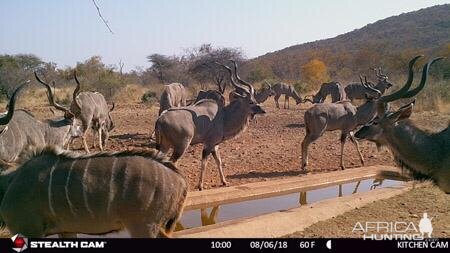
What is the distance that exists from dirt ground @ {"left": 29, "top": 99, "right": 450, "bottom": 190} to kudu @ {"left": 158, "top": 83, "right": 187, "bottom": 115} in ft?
2.85

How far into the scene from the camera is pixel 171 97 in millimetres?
13125

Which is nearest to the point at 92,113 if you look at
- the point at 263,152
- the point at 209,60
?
the point at 263,152

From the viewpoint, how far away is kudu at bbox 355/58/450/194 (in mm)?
5379

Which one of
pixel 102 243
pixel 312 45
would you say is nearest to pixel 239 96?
pixel 102 243

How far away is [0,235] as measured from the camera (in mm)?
4996

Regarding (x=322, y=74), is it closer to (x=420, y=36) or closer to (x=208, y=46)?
(x=208, y=46)

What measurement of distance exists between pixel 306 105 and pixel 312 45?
197 ft

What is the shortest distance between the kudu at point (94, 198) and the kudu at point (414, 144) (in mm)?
2715

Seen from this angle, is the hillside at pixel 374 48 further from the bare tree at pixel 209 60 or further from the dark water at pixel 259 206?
the dark water at pixel 259 206

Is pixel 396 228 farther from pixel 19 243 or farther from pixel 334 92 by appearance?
pixel 334 92

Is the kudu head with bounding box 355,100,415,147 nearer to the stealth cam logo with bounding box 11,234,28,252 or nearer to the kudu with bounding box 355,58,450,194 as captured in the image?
the kudu with bounding box 355,58,450,194

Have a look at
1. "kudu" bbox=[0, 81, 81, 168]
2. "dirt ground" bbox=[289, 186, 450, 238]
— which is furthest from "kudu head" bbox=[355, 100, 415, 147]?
"kudu" bbox=[0, 81, 81, 168]

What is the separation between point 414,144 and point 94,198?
3.42 metres

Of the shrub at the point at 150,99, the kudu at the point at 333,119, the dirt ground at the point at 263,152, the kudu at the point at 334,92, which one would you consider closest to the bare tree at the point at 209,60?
the shrub at the point at 150,99
